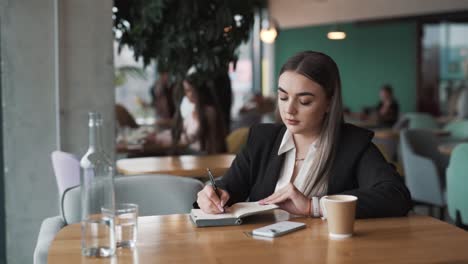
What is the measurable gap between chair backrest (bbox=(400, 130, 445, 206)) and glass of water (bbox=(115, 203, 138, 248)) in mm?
3969

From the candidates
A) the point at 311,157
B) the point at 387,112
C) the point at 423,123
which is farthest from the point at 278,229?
the point at 387,112

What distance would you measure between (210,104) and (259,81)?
10.1 metres

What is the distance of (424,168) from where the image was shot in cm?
571

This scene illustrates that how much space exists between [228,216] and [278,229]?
0.70 feet

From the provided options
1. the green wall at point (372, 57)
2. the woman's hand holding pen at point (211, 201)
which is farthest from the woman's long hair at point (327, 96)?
the green wall at point (372, 57)

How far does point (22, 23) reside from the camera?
14.8 ft

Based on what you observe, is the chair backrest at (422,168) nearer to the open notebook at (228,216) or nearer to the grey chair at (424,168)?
the grey chair at (424,168)

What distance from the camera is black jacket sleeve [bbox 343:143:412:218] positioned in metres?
2.39

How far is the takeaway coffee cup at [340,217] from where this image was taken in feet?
6.89

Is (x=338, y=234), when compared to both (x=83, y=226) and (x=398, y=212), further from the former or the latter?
(x=83, y=226)

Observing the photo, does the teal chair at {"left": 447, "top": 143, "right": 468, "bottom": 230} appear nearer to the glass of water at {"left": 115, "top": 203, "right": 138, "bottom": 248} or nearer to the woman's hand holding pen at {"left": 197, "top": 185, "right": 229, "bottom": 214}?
the woman's hand holding pen at {"left": 197, "top": 185, "right": 229, "bottom": 214}

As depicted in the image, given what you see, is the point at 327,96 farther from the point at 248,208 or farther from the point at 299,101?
the point at 248,208

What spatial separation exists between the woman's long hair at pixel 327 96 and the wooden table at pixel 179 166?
1.54m

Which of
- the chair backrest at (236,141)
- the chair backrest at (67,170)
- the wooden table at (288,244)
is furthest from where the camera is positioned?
the chair backrest at (236,141)
